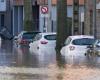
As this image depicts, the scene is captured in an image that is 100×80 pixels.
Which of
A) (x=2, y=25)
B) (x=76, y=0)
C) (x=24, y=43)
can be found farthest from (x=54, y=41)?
(x=2, y=25)

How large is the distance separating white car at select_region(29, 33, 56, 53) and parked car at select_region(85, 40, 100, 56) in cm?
707

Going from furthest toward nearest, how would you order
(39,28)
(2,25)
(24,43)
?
(2,25) < (39,28) < (24,43)

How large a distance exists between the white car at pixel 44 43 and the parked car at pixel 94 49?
7071mm

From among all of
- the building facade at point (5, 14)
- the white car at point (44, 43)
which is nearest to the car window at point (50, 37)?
the white car at point (44, 43)

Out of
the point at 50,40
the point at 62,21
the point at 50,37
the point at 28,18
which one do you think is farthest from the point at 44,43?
Answer: the point at 28,18

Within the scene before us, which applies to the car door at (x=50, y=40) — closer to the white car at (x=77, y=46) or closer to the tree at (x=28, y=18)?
the white car at (x=77, y=46)

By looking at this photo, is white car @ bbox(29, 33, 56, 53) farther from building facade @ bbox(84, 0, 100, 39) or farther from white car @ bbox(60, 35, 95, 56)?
building facade @ bbox(84, 0, 100, 39)

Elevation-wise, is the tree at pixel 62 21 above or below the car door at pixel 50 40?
above

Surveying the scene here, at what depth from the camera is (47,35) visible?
41.6 meters

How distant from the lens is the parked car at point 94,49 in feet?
108

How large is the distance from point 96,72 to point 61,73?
1411mm

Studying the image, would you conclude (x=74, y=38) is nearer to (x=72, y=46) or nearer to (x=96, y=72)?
(x=72, y=46)

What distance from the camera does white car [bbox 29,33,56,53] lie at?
134 ft

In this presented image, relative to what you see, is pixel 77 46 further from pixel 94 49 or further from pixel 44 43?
pixel 44 43
